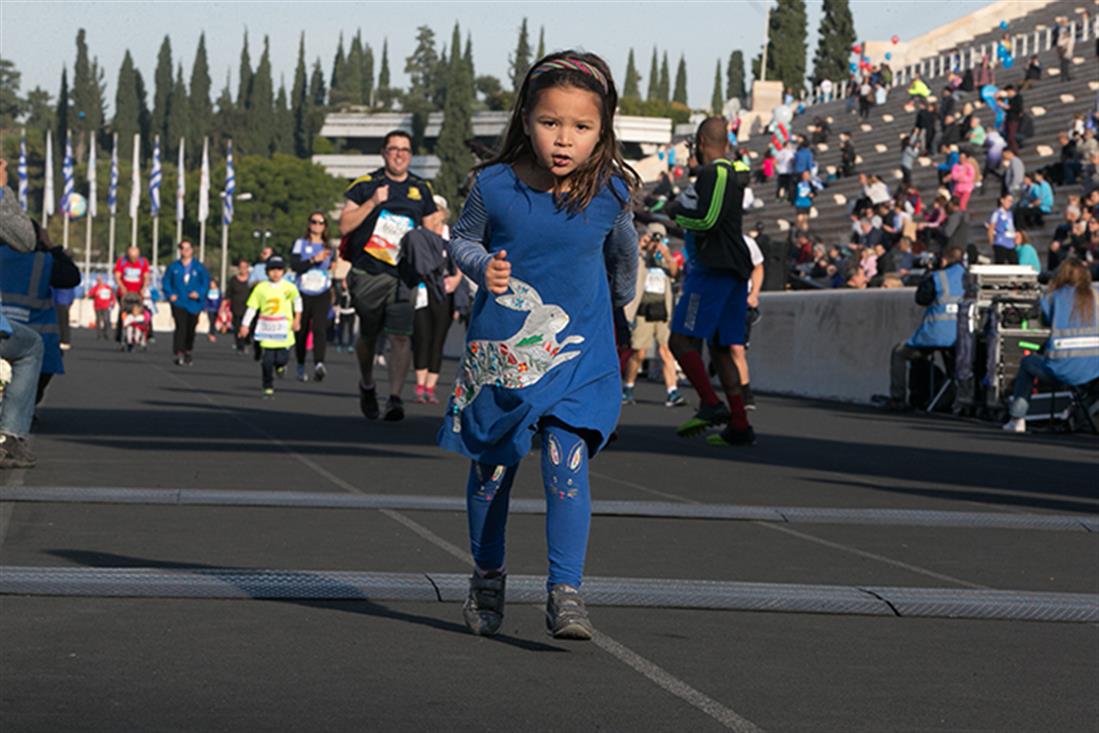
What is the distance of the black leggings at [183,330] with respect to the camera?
32.4 metres

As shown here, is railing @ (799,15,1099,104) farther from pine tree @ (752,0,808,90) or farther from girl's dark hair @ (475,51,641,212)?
girl's dark hair @ (475,51,641,212)

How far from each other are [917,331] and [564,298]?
1647 cm

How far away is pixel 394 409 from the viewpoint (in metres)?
16.6

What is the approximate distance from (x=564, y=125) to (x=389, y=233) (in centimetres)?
1049

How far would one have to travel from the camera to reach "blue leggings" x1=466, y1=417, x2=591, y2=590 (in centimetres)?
611

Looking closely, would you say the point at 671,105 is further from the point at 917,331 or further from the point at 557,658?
the point at 557,658

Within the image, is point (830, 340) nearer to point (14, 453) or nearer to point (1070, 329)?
point (1070, 329)

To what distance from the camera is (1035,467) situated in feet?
47.9

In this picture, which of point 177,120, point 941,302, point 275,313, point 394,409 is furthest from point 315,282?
point 177,120

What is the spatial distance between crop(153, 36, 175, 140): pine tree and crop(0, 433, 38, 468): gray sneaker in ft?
529

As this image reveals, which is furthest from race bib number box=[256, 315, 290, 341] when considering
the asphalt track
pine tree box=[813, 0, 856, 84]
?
pine tree box=[813, 0, 856, 84]

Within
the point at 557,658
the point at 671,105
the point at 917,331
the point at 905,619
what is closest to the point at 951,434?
the point at 917,331

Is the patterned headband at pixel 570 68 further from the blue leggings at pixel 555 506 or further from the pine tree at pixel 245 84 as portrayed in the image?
the pine tree at pixel 245 84

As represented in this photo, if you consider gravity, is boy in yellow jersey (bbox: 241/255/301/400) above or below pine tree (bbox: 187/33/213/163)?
below
